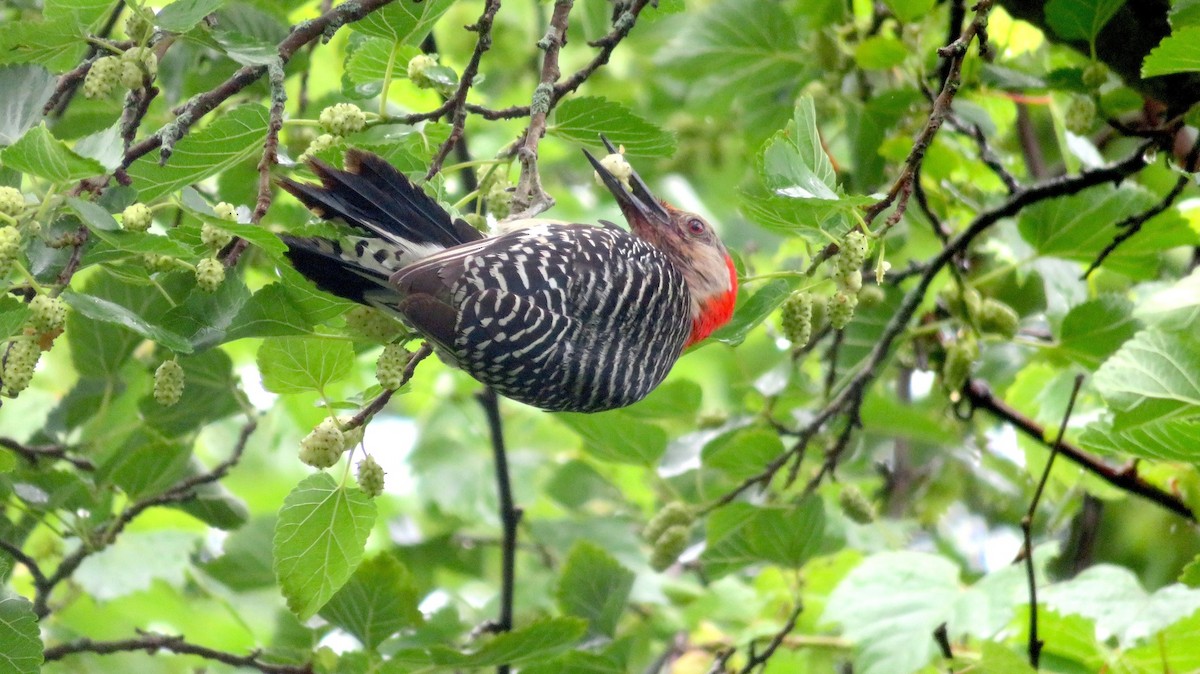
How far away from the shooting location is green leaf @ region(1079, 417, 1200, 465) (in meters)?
2.13

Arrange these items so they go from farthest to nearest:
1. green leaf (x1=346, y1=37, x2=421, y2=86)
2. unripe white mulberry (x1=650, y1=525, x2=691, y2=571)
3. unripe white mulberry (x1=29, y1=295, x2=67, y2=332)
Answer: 1. unripe white mulberry (x1=650, y1=525, x2=691, y2=571)
2. green leaf (x1=346, y1=37, x2=421, y2=86)
3. unripe white mulberry (x1=29, y1=295, x2=67, y2=332)

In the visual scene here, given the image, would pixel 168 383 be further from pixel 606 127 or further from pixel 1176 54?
pixel 1176 54

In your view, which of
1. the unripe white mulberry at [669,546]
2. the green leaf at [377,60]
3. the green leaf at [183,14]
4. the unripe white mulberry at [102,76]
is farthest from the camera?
the unripe white mulberry at [669,546]

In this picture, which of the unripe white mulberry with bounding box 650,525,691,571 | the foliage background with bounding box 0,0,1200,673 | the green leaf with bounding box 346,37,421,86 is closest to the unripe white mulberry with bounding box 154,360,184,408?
the foliage background with bounding box 0,0,1200,673

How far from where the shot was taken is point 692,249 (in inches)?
138

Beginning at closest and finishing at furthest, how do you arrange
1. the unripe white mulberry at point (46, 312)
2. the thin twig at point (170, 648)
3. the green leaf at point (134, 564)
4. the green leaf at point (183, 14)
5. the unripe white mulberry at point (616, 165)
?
1. the unripe white mulberry at point (46, 312)
2. the green leaf at point (183, 14)
3. the thin twig at point (170, 648)
4. the unripe white mulberry at point (616, 165)
5. the green leaf at point (134, 564)

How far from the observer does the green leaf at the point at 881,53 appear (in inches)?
120

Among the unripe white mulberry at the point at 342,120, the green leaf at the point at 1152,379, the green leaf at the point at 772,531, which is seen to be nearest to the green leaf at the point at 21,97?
the unripe white mulberry at the point at 342,120

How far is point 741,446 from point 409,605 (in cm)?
92

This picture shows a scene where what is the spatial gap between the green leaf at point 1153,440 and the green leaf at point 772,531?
0.90 metres

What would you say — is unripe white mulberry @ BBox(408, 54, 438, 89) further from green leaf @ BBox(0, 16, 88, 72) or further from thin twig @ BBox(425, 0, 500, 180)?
green leaf @ BBox(0, 16, 88, 72)

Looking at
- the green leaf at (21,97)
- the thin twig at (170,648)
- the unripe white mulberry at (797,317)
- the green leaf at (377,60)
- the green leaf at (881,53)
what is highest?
the green leaf at (881,53)

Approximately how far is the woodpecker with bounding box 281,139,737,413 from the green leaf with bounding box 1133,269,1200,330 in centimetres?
114

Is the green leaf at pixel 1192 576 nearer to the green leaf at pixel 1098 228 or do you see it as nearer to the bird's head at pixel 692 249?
the green leaf at pixel 1098 228
